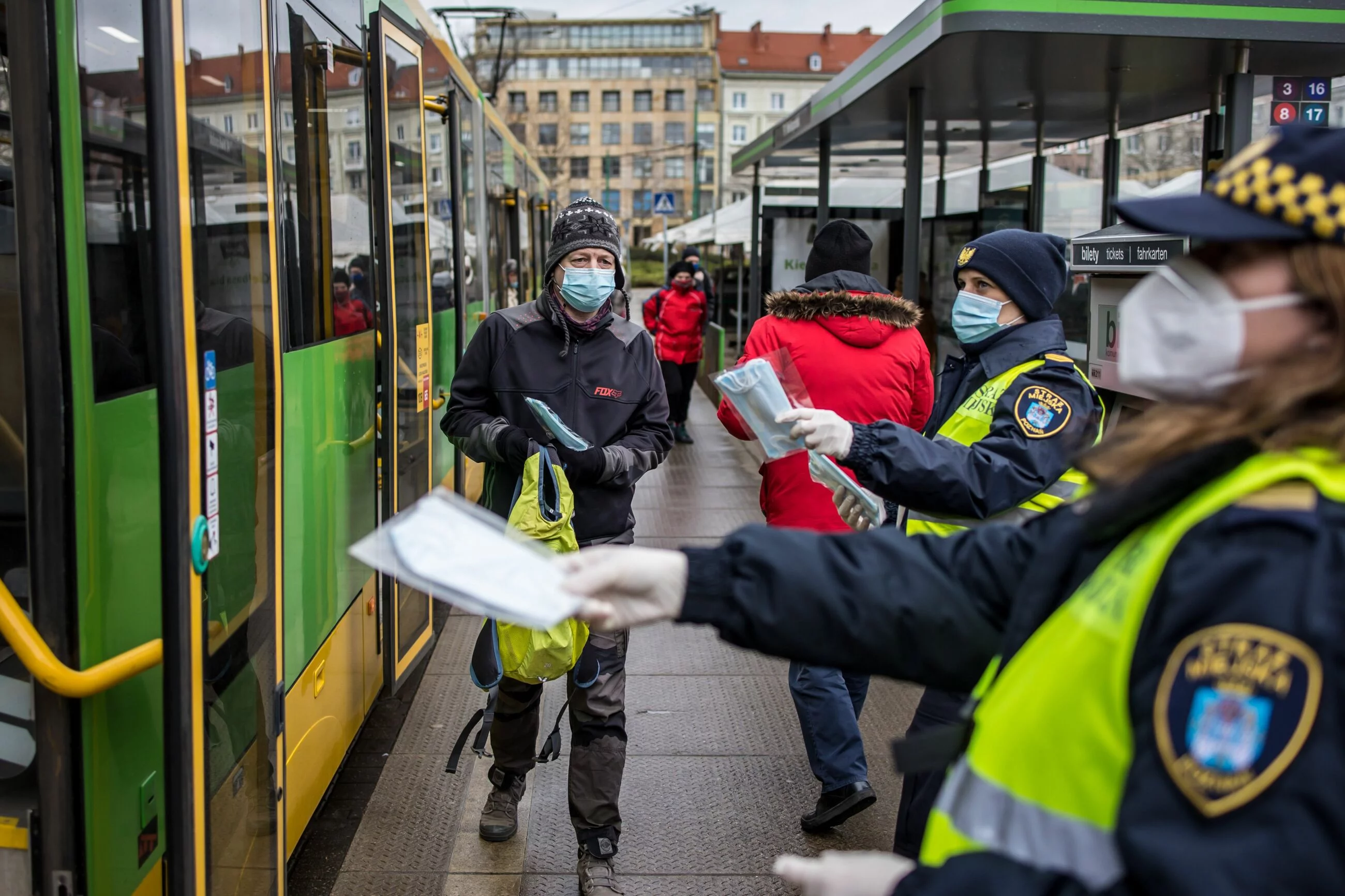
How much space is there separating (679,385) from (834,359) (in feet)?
24.7

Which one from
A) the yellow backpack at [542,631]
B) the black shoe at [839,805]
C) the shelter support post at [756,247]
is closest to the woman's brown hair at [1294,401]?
the yellow backpack at [542,631]

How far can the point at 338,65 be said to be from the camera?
409cm

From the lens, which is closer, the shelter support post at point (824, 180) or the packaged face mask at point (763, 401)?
the packaged face mask at point (763, 401)

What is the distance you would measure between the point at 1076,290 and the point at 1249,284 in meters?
6.99

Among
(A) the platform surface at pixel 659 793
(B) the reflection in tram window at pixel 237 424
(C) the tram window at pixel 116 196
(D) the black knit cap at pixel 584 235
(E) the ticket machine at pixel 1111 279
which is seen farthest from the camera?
(E) the ticket machine at pixel 1111 279

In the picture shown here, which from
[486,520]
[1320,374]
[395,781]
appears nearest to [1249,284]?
[1320,374]

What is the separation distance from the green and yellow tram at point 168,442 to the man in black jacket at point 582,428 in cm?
54

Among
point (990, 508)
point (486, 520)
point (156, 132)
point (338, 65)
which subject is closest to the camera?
point (486, 520)

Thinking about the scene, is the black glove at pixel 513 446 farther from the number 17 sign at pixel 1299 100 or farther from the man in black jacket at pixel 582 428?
the number 17 sign at pixel 1299 100

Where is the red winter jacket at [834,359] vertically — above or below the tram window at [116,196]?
below

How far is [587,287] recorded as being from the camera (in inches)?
148

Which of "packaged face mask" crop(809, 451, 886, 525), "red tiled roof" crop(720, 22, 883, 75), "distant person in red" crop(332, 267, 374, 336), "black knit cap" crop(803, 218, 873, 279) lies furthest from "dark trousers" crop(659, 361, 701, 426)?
"red tiled roof" crop(720, 22, 883, 75)

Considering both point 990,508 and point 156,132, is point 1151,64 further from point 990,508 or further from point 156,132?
point 156,132

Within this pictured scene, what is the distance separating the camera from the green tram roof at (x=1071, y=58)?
6078mm
